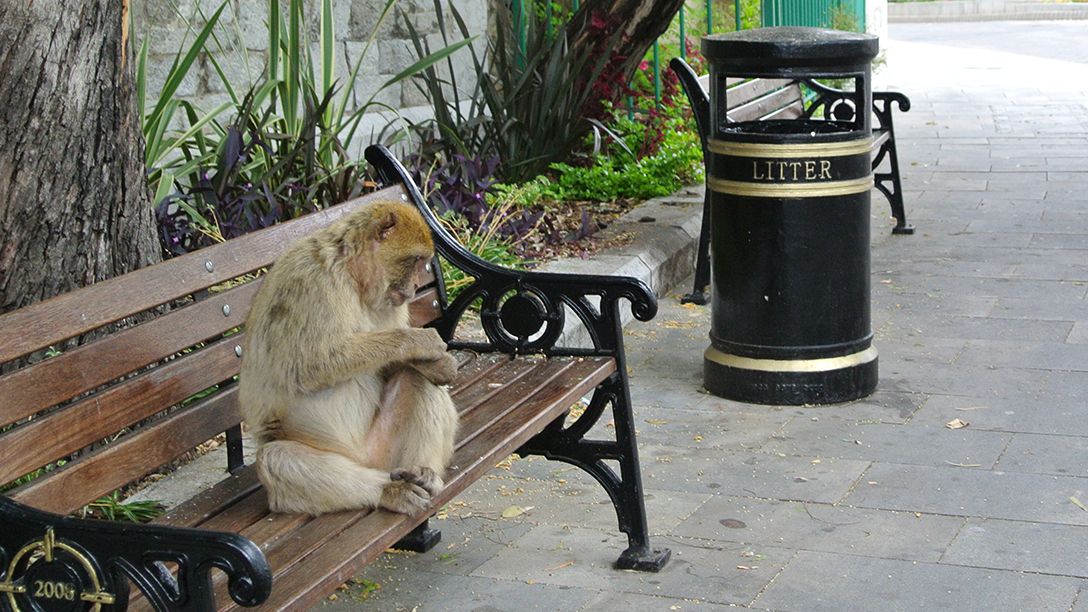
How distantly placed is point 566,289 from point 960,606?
60.1 inches

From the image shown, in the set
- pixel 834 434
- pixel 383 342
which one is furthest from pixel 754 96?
pixel 383 342

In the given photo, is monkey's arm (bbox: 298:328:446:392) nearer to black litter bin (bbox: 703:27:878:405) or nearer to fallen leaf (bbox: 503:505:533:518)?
fallen leaf (bbox: 503:505:533:518)

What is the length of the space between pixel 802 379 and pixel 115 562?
380 centimetres

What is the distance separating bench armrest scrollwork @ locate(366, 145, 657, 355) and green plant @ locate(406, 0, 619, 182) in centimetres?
349

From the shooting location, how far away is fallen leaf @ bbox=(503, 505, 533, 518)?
473 centimetres

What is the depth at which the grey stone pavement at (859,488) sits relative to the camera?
13.4 feet

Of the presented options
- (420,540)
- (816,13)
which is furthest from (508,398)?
(816,13)

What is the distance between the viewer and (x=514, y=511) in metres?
4.75

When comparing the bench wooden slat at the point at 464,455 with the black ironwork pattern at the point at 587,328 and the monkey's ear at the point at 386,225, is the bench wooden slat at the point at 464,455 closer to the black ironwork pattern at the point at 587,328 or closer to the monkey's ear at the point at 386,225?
the black ironwork pattern at the point at 587,328

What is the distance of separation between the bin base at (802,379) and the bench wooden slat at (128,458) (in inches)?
105

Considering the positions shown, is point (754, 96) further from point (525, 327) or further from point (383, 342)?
point (383, 342)

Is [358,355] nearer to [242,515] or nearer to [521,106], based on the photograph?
[242,515]

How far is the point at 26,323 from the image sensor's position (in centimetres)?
301

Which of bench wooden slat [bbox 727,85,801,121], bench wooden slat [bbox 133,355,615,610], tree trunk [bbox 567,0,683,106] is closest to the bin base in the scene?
bench wooden slat [bbox 133,355,615,610]
